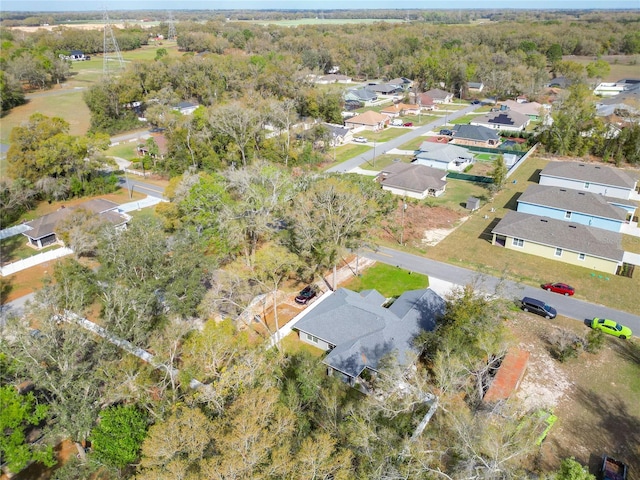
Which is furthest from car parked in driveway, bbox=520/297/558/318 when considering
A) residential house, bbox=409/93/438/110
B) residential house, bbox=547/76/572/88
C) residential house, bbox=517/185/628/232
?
residential house, bbox=547/76/572/88

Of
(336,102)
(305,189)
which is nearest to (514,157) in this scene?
(336,102)

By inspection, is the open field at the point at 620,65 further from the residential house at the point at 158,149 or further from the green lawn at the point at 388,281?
the residential house at the point at 158,149

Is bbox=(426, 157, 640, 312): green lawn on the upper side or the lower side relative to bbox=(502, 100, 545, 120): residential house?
lower

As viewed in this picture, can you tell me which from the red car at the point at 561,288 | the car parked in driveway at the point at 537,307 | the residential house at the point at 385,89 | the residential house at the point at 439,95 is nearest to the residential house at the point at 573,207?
the red car at the point at 561,288

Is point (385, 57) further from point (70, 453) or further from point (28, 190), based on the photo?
point (70, 453)

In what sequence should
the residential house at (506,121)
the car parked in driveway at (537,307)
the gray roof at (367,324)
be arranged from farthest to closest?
the residential house at (506,121), the car parked in driveway at (537,307), the gray roof at (367,324)

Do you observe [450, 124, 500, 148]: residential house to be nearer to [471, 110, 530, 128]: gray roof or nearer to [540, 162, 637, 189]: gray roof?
[471, 110, 530, 128]: gray roof
